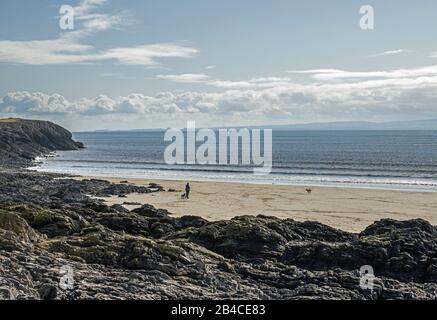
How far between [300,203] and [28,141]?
11623cm

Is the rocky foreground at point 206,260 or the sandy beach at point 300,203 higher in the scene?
the rocky foreground at point 206,260

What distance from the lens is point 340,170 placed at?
84.8m

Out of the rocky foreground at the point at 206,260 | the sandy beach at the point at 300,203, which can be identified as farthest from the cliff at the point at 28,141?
the rocky foreground at the point at 206,260

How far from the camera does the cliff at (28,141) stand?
4220 inches

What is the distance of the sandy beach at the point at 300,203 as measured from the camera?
1410 inches

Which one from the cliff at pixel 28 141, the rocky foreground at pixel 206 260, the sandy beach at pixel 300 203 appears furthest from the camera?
the cliff at pixel 28 141

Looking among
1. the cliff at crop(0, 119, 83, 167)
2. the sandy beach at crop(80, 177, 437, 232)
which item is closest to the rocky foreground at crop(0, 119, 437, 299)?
the sandy beach at crop(80, 177, 437, 232)

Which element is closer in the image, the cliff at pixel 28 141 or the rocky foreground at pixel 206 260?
the rocky foreground at pixel 206 260

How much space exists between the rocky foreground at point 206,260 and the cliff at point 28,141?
80.5 metres

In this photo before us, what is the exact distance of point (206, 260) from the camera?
48.4ft

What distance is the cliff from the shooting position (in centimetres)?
10719

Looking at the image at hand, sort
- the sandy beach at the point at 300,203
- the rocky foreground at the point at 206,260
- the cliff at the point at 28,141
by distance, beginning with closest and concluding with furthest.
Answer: the rocky foreground at the point at 206,260 < the sandy beach at the point at 300,203 < the cliff at the point at 28,141

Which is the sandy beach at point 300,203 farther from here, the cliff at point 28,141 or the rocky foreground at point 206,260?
the cliff at point 28,141
